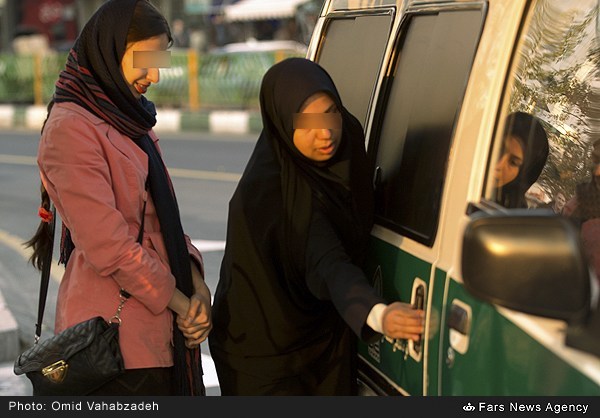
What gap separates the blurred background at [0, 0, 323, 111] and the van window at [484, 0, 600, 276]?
347 inches

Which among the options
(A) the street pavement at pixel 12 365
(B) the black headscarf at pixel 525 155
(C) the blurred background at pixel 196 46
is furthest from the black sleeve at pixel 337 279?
(C) the blurred background at pixel 196 46

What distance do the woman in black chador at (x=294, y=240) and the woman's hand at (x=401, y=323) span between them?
0.82 feet

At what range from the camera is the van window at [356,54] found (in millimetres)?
3561

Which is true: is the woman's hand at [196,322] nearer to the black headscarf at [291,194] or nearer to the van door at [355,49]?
the black headscarf at [291,194]

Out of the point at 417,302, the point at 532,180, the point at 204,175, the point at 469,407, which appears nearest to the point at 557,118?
the point at 532,180

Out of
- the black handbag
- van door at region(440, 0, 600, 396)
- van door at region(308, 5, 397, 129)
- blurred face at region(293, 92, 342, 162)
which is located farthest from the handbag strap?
van door at region(440, 0, 600, 396)

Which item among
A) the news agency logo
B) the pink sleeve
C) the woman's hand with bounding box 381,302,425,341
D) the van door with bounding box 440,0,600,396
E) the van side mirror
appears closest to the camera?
the van side mirror

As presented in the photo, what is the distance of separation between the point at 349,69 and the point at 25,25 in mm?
39679

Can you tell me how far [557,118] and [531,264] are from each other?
169cm

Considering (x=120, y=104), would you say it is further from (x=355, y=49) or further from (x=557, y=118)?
(x=557, y=118)

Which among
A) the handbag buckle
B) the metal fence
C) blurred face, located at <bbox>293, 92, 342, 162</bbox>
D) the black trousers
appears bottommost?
the metal fence

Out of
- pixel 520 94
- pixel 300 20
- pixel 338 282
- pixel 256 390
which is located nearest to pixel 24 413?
pixel 256 390

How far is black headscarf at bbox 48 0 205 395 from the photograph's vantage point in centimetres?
322

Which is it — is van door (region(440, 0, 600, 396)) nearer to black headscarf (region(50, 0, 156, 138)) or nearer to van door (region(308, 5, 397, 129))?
van door (region(308, 5, 397, 129))
